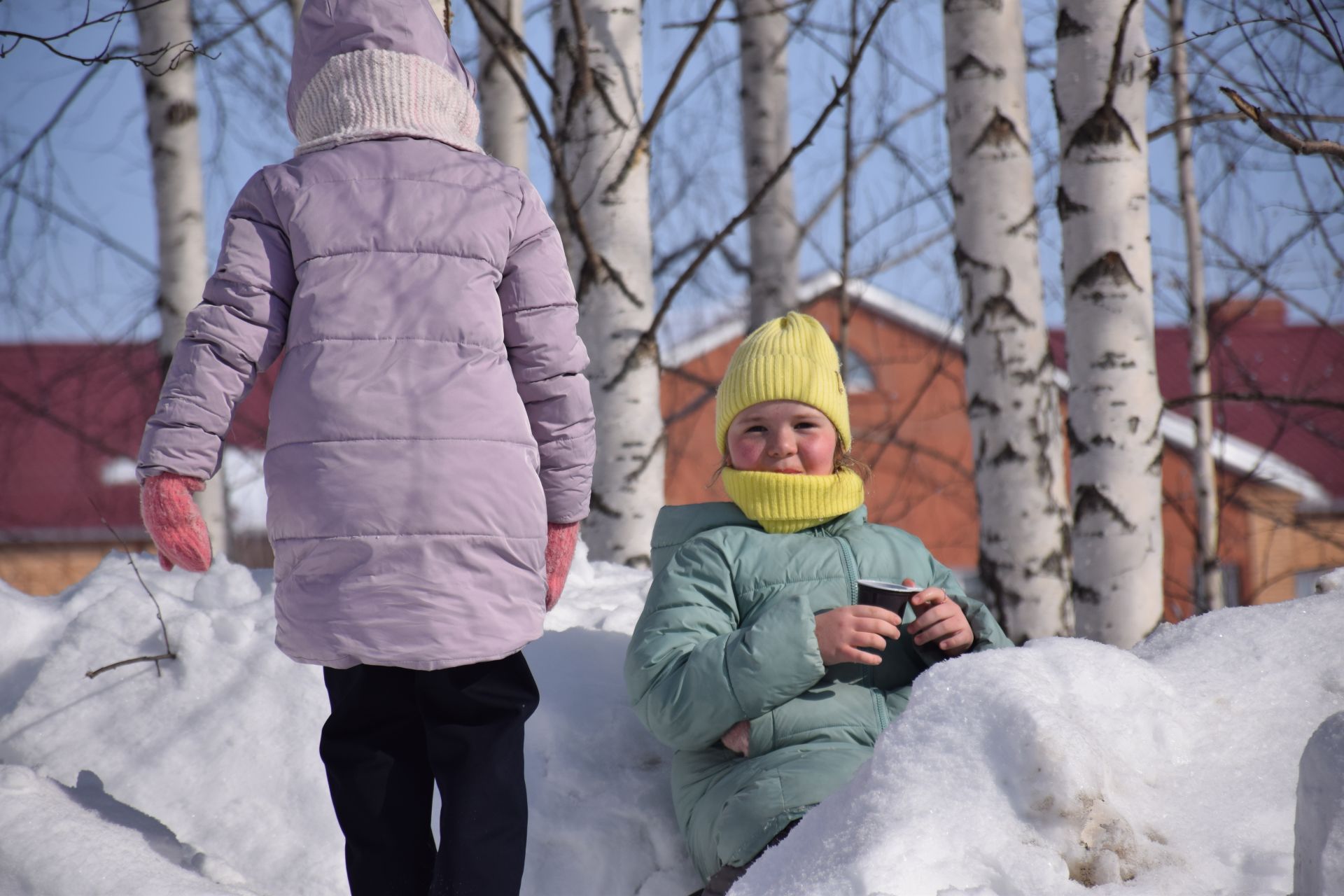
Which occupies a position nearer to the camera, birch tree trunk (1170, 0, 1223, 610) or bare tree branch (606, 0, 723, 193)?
bare tree branch (606, 0, 723, 193)

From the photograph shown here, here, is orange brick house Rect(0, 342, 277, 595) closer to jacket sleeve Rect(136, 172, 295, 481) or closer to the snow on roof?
the snow on roof

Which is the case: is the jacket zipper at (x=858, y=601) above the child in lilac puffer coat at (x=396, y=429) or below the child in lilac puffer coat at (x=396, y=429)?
below

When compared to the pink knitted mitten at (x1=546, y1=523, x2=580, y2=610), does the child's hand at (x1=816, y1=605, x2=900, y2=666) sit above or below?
below

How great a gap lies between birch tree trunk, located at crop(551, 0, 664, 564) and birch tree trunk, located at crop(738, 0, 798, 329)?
2.75m

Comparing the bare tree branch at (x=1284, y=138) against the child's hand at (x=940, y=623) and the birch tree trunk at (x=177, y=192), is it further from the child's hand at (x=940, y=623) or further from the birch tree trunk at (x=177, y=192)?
the birch tree trunk at (x=177, y=192)

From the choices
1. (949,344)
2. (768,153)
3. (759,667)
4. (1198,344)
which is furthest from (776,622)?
(949,344)

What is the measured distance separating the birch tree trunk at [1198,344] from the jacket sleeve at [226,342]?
6.18 metres

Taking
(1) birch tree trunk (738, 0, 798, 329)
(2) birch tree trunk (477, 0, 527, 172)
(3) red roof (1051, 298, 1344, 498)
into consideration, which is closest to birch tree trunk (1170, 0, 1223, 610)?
(1) birch tree trunk (738, 0, 798, 329)

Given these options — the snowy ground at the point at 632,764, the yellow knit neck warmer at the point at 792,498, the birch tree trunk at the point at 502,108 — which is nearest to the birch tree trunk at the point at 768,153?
the birch tree trunk at the point at 502,108

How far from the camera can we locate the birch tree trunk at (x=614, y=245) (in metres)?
3.53

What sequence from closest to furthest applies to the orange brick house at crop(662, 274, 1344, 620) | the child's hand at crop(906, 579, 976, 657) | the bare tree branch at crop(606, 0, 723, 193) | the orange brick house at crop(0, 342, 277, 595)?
the child's hand at crop(906, 579, 976, 657)
the bare tree branch at crop(606, 0, 723, 193)
the orange brick house at crop(0, 342, 277, 595)
the orange brick house at crop(662, 274, 1344, 620)

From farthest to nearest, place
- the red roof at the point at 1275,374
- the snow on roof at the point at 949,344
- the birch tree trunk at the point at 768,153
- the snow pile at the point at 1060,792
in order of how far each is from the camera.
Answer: the red roof at the point at 1275,374, the snow on roof at the point at 949,344, the birch tree trunk at the point at 768,153, the snow pile at the point at 1060,792

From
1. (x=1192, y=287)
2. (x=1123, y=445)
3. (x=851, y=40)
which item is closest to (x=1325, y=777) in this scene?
(x=1123, y=445)

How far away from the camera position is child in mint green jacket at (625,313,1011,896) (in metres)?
2.09
